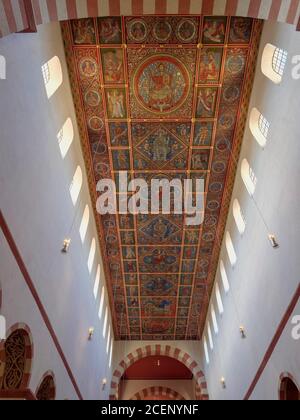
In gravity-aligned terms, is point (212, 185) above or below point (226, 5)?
above

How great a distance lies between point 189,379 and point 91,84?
20.3 m

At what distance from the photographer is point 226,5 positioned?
572 centimetres

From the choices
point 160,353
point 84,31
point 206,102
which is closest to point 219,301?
point 160,353

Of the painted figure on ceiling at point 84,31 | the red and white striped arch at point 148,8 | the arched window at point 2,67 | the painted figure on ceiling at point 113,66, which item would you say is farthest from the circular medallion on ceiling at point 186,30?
the arched window at point 2,67

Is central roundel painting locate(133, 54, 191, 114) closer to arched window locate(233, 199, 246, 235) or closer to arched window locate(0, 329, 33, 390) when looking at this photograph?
arched window locate(233, 199, 246, 235)

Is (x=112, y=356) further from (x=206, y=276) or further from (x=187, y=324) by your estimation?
(x=206, y=276)

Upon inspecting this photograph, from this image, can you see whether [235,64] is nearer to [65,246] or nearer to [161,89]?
[161,89]

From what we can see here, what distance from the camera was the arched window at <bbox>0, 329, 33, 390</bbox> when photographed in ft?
21.3

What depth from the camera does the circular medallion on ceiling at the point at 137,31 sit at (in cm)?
804

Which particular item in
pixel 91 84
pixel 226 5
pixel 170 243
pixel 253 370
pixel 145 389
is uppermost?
pixel 91 84

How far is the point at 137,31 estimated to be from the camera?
8195 mm

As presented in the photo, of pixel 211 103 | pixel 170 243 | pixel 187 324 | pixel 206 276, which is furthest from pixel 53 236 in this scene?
pixel 187 324

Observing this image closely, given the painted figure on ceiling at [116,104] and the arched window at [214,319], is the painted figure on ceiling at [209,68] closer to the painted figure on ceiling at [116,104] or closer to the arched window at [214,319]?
the painted figure on ceiling at [116,104]

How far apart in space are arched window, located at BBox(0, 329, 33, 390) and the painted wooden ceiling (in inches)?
231
